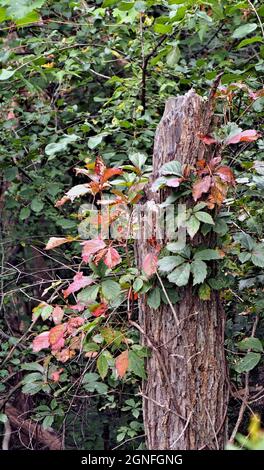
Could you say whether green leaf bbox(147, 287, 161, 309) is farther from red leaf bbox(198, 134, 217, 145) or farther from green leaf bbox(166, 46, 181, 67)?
green leaf bbox(166, 46, 181, 67)

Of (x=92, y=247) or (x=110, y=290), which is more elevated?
(x=92, y=247)

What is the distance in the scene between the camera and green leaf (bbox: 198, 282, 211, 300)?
204 cm

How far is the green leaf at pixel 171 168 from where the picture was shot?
196 cm

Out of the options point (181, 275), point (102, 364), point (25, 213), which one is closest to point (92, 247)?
point (181, 275)

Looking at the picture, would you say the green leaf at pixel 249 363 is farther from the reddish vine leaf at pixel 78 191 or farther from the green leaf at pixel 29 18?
the green leaf at pixel 29 18

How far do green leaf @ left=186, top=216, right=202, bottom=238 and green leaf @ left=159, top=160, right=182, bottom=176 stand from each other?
152mm

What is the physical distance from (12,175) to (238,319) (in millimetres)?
1410

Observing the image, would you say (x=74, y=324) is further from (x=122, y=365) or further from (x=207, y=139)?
(x=207, y=139)

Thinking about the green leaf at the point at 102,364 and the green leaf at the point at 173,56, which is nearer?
the green leaf at the point at 102,364

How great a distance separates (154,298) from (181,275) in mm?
157

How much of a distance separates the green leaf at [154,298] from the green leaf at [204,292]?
5.5 inches

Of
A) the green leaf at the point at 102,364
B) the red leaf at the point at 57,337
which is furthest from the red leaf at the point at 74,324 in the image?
the green leaf at the point at 102,364

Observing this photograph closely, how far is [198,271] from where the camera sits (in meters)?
1.94

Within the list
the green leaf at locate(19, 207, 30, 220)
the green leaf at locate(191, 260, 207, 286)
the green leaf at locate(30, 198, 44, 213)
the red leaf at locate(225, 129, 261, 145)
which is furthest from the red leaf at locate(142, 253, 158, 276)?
the green leaf at locate(19, 207, 30, 220)
